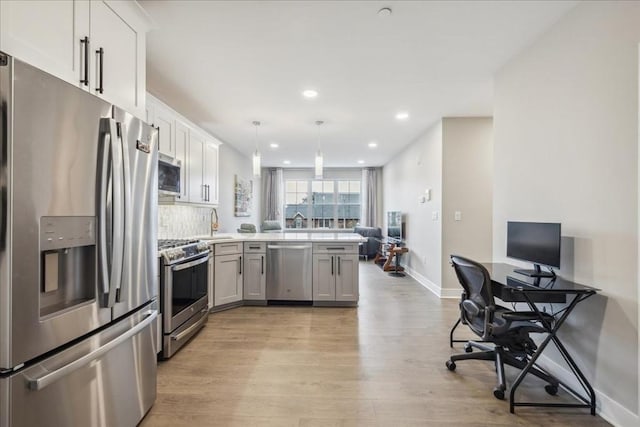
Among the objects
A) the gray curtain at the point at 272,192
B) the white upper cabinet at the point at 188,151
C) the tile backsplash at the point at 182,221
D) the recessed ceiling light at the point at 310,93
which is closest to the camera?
the white upper cabinet at the point at 188,151

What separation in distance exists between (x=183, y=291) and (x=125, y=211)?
1.50m

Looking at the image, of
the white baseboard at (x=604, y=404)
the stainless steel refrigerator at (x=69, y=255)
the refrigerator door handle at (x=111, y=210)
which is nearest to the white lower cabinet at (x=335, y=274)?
the white baseboard at (x=604, y=404)

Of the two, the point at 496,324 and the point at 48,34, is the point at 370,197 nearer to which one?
the point at 496,324

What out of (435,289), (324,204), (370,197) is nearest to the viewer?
(435,289)

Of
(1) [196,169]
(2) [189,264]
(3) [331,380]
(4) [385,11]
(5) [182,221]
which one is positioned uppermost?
(4) [385,11]

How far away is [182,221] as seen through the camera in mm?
4055

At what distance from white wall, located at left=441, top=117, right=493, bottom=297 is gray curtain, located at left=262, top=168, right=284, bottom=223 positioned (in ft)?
18.6

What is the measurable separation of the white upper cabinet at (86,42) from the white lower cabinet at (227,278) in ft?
7.05

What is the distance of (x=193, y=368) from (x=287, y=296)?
1.70 meters

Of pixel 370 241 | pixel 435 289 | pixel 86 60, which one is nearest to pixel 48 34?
pixel 86 60

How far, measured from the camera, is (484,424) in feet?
5.79

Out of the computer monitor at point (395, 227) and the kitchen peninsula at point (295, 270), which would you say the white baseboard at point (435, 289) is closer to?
the computer monitor at point (395, 227)

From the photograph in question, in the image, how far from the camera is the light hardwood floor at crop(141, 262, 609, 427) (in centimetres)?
183

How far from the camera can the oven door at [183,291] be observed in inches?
102
